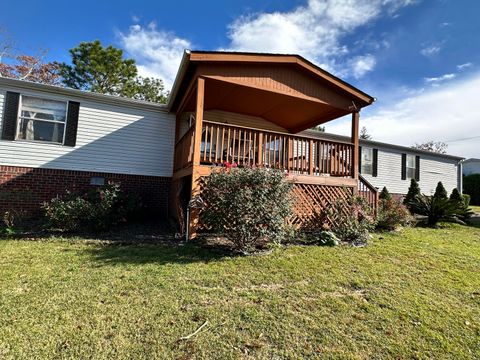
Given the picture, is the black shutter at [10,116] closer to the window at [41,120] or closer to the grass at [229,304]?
the window at [41,120]

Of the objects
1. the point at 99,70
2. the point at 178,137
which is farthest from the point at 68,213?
the point at 99,70

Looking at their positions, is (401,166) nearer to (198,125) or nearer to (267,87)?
(267,87)

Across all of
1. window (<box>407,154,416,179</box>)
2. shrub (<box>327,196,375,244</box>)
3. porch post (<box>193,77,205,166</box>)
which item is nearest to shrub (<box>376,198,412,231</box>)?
shrub (<box>327,196,375,244</box>)

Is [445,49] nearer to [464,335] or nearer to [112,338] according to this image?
[464,335]

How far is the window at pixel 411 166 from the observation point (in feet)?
51.5

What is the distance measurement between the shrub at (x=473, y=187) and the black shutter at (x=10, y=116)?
3021 cm

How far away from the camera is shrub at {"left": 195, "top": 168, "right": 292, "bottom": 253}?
485cm

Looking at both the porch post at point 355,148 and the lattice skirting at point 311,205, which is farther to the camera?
the porch post at point 355,148

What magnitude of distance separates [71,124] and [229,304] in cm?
753

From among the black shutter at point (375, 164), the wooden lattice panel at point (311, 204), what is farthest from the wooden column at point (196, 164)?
the black shutter at point (375, 164)

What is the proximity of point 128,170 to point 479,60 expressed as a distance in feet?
40.8

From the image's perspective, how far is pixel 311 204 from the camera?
23.5ft

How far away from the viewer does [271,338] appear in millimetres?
2619

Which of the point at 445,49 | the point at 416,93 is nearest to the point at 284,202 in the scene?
the point at 445,49
